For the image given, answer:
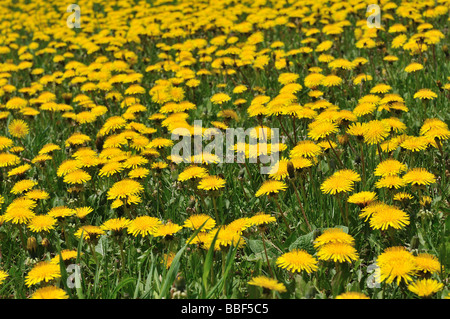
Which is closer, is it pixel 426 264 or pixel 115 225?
pixel 426 264

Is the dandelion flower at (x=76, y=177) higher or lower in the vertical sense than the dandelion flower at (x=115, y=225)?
higher

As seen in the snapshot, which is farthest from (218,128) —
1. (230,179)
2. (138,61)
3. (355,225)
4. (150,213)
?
(138,61)

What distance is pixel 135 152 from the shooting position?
11.4 ft

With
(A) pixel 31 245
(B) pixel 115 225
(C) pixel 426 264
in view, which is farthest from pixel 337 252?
(A) pixel 31 245

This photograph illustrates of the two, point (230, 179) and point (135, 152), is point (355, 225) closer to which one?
point (230, 179)

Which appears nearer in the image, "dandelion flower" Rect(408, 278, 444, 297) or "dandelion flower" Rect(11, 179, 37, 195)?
"dandelion flower" Rect(408, 278, 444, 297)

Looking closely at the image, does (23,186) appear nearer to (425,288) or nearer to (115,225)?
(115,225)

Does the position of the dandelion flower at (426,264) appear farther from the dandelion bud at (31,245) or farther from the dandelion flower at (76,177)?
the dandelion flower at (76,177)

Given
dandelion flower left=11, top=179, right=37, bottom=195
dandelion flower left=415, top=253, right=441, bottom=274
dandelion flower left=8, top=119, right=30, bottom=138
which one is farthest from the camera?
dandelion flower left=8, top=119, right=30, bottom=138

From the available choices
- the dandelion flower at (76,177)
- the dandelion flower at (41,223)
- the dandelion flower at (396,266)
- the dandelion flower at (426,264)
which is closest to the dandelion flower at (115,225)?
the dandelion flower at (41,223)

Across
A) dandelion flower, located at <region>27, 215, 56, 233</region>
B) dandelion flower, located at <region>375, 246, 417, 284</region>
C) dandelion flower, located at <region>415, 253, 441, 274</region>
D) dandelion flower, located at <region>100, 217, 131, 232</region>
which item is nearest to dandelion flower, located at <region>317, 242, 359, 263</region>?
dandelion flower, located at <region>375, 246, 417, 284</region>

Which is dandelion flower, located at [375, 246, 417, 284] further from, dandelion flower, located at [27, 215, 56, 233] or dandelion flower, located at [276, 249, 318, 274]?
dandelion flower, located at [27, 215, 56, 233]

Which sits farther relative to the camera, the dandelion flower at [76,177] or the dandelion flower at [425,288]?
the dandelion flower at [76,177]
